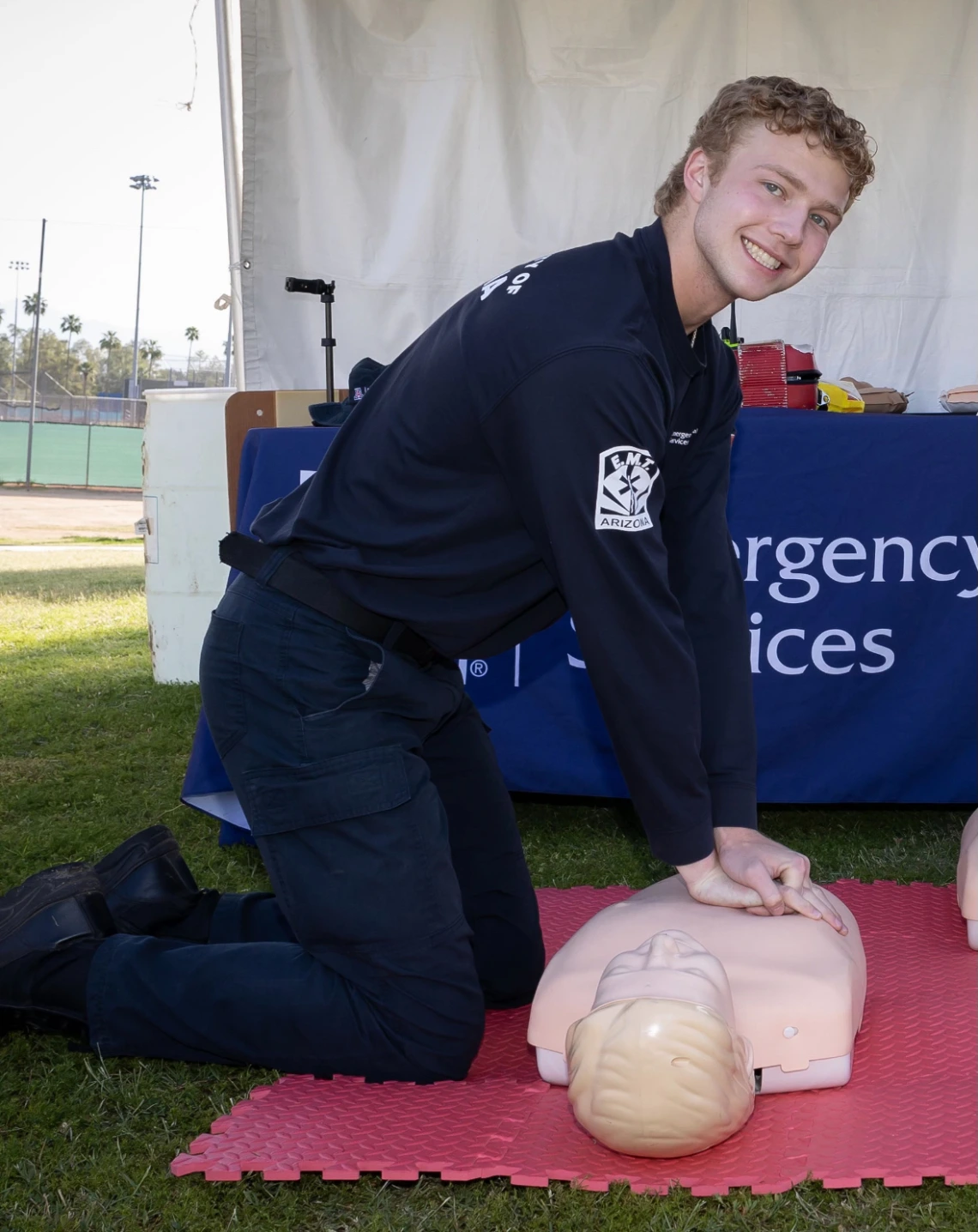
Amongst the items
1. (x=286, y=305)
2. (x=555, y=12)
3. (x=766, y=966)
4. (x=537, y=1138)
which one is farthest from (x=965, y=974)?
(x=555, y=12)

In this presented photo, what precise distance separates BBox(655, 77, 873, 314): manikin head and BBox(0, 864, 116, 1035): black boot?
4.31 ft

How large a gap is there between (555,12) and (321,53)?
30.0 inches

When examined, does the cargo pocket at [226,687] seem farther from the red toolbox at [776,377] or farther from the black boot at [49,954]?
the red toolbox at [776,377]

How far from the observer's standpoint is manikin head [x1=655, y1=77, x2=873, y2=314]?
1.66m

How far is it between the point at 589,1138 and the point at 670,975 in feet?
0.87

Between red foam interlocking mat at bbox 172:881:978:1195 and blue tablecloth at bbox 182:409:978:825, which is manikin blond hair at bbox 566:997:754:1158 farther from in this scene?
blue tablecloth at bbox 182:409:978:825

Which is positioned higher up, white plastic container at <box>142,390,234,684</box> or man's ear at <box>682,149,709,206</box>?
man's ear at <box>682,149,709,206</box>

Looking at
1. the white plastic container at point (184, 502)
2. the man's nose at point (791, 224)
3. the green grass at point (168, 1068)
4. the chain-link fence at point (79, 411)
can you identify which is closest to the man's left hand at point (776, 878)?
the green grass at point (168, 1068)

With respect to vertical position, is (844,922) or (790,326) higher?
(790,326)

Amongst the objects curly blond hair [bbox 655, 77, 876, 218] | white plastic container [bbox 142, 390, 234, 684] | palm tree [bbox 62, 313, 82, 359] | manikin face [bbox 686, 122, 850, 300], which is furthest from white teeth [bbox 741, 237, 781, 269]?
palm tree [bbox 62, 313, 82, 359]

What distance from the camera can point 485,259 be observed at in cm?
421

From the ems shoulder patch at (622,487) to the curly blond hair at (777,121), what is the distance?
41cm

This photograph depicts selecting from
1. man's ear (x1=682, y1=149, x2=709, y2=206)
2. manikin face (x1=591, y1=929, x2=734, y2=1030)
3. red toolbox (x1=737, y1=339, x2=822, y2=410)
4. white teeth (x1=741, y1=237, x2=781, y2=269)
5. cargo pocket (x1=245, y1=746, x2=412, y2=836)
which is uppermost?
man's ear (x1=682, y1=149, x2=709, y2=206)

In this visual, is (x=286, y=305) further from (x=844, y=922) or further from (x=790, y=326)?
(x=844, y=922)
